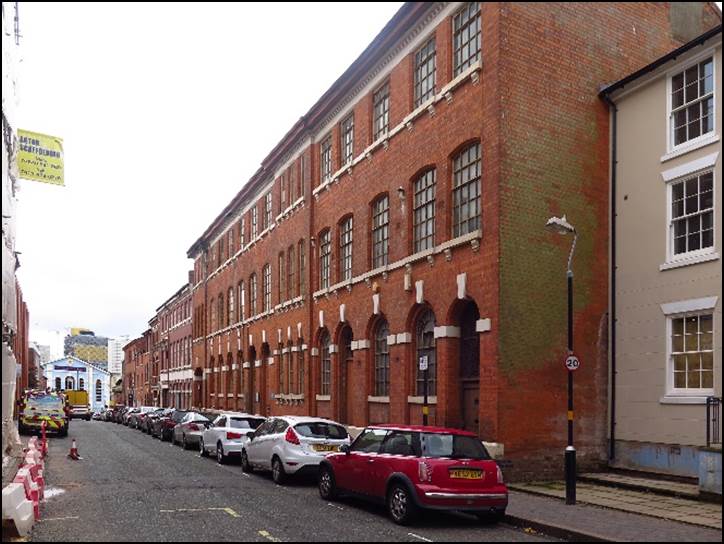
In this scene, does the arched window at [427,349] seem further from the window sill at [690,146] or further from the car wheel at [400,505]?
the car wheel at [400,505]

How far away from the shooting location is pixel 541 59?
1856 centimetres

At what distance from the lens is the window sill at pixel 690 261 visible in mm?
15958

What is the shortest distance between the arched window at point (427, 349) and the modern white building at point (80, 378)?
113 meters

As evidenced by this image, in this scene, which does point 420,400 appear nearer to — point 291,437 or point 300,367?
point 291,437

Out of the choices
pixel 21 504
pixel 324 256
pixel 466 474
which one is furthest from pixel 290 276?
pixel 21 504

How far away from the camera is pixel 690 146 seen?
16781 millimetres

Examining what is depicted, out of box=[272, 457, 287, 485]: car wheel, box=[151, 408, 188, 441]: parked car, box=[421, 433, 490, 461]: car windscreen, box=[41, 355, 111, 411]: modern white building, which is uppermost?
box=[421, 433, 490, 461]: car windscreen

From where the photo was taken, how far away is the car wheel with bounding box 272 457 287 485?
17531 mm

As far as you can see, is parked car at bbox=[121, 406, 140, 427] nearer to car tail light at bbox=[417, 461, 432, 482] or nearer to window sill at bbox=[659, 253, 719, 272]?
window sill at bbox=[659, 253, 719, 272]

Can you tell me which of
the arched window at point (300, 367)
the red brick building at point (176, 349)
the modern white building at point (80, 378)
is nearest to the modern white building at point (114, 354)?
the modern white building at point (80, 378)

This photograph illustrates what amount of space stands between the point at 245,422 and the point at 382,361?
4.39 meters

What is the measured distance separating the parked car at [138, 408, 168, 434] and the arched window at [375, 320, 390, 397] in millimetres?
17853

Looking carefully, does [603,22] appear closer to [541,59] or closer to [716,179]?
[541,59]

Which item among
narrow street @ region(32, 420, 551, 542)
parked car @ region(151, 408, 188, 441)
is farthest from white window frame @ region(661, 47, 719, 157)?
parked car @ region(151, 408, 188, 441)
